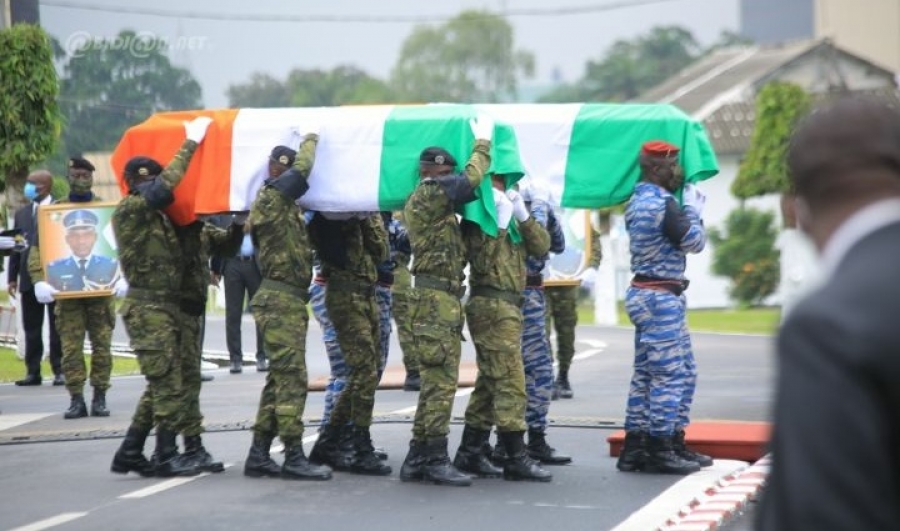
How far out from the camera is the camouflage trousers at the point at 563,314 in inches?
571

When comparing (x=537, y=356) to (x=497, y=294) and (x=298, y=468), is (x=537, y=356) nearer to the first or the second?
(x=497, y=294)

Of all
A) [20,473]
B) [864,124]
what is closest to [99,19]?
[20,473]

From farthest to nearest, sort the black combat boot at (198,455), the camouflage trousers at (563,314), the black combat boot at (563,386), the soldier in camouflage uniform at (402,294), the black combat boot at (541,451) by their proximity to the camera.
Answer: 1. the black combat boot at (563,386)
2. the camouflage trousers at (563,314)
3. the soldier in camouflage uniform at (402,294)
4. the black combat boot at (541,451)
5. the black combat boot at (198,455)

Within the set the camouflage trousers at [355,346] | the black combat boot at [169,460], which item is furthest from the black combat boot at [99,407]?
the camouflage trousers at [355,346]

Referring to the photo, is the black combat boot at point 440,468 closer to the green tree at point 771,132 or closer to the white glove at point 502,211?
the white glove at point 502,211

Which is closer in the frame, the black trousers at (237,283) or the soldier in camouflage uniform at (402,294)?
the soldier in camouflage uniform at (402,294)

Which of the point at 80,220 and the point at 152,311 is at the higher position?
the point at 80,220

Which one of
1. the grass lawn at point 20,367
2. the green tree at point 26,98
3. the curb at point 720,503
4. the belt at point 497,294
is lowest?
the grass lawn at point 20,367

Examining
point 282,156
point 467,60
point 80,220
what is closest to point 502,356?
point 282,156

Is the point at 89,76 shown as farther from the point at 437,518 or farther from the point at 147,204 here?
the point at 437,518

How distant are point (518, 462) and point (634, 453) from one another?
798 millimetres

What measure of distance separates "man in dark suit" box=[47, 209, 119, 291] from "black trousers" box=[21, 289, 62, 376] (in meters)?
2.54

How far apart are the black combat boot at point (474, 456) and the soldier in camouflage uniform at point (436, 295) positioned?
38 centimetres

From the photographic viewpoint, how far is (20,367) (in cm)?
1925
